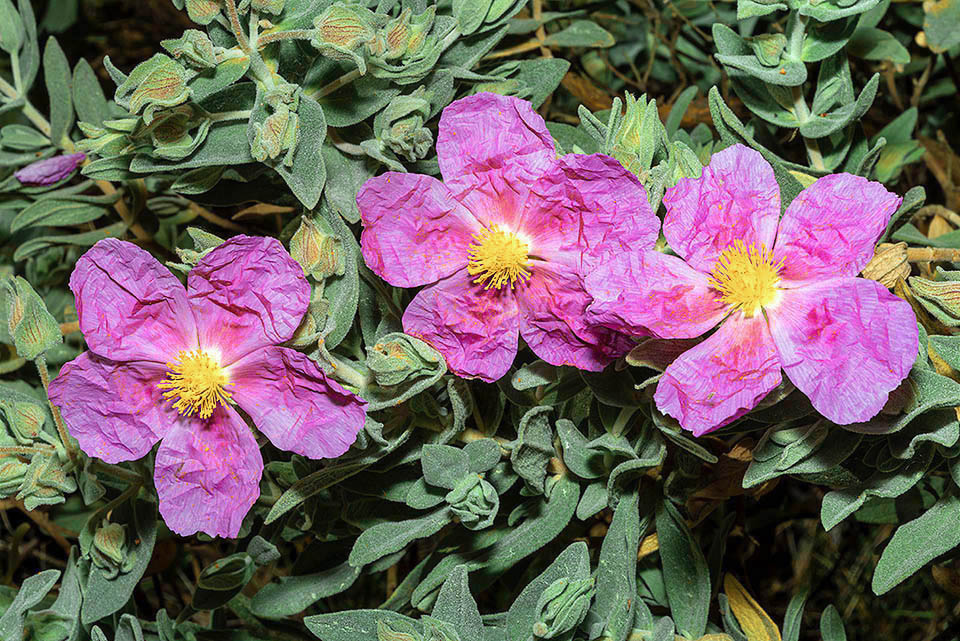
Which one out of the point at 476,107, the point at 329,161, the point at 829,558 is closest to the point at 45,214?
the point at 329,161

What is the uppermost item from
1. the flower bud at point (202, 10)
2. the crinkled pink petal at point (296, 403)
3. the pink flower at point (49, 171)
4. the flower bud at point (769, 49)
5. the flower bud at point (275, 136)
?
the flower bud at point (202, 10)

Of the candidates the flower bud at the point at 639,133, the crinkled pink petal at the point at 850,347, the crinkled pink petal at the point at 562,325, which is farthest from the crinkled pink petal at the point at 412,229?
the crinkled pink petal at the point at 850,347

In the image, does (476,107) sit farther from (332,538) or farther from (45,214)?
(45,214)

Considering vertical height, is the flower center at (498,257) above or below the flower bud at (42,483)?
above

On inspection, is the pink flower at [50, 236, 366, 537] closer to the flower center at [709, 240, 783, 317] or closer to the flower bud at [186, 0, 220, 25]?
the flower bud at [186, 0, 220, 25]

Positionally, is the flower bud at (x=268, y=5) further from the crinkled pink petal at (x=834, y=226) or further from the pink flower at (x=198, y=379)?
the crinkled pink petal at (x=834, y=226)

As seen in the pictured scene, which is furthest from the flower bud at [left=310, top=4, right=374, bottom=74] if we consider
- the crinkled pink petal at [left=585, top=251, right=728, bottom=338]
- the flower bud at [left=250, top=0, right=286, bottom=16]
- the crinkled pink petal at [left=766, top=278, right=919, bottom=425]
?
the crinkled pink petal at [left=766, top=278, right=919, bottom=425]

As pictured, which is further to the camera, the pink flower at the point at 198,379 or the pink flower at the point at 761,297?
the pink flower at the point at 198,379
